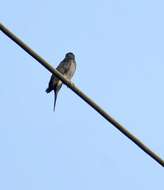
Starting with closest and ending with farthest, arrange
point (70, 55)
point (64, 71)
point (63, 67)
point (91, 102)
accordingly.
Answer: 1. point (91, 102)
2. point (64, 71)
3. point (63, 67)
4. point (70, 55)

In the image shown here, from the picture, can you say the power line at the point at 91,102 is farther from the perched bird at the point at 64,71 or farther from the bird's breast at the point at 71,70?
the bird's breast at the point at 71,70

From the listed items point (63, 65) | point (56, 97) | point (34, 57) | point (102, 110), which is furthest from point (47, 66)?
point (63, 65)

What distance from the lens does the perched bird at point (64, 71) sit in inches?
548

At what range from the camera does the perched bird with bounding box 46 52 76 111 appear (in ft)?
45.7

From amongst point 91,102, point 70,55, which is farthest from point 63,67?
point 91,102

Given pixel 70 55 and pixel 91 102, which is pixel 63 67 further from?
pixel 91 102

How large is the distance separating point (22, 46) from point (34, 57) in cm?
12

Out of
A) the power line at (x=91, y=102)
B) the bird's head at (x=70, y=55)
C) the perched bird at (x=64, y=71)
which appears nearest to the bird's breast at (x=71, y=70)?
the perched bird at (x=64, y=71)

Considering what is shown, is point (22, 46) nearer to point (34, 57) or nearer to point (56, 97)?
point (34, 57)

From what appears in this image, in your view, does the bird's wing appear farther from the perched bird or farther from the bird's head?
the bird's head

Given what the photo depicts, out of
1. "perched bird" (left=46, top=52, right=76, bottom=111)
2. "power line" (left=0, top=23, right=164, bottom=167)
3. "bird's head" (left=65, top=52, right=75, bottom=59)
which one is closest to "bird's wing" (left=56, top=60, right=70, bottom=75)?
"perched bird" (left=46, top=52, right=76, bottom=111)

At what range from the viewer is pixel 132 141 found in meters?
4.96

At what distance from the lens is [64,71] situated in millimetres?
14703

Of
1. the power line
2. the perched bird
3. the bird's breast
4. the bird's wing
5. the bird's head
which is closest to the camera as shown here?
the power line
